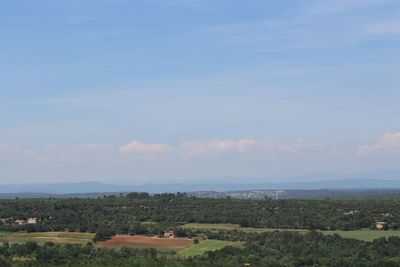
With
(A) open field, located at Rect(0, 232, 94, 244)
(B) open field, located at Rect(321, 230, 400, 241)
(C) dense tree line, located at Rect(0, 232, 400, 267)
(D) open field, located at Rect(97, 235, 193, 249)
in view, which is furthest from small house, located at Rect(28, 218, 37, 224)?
(B) open field, located at Rect(321, 230, 400, 241)

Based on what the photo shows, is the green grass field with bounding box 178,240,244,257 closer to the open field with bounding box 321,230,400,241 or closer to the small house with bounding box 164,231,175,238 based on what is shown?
the small house with bounding box 164,231,175,238

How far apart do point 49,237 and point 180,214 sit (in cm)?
3117

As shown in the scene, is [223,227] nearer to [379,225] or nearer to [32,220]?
[379,225]

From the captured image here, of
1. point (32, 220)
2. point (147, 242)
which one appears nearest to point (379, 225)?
→ point (147, 242)

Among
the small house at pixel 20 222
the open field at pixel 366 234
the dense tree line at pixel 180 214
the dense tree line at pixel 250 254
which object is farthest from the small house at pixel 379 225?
the small house at pixel 20 222

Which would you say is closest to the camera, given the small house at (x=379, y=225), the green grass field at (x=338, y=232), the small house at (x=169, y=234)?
the green grass field at (x=338, y=232)

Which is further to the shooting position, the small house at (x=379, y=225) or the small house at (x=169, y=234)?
the small house at (x=379, y=225)

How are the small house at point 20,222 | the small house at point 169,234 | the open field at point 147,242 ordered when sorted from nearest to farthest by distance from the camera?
the open field at point 147,242 → the small house at point 169,234 → the small house at point 20,222

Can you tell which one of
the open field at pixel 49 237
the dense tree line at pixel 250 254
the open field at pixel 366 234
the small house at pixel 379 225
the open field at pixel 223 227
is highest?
the small house at pixel 379 225

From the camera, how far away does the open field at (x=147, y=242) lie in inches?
3054

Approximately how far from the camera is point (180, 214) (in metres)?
109

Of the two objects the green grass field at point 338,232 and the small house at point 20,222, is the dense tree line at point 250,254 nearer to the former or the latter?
the green grass field at point 338,232

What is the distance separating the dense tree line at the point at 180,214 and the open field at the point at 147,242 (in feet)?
15.1

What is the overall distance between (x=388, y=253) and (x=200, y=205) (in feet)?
188
